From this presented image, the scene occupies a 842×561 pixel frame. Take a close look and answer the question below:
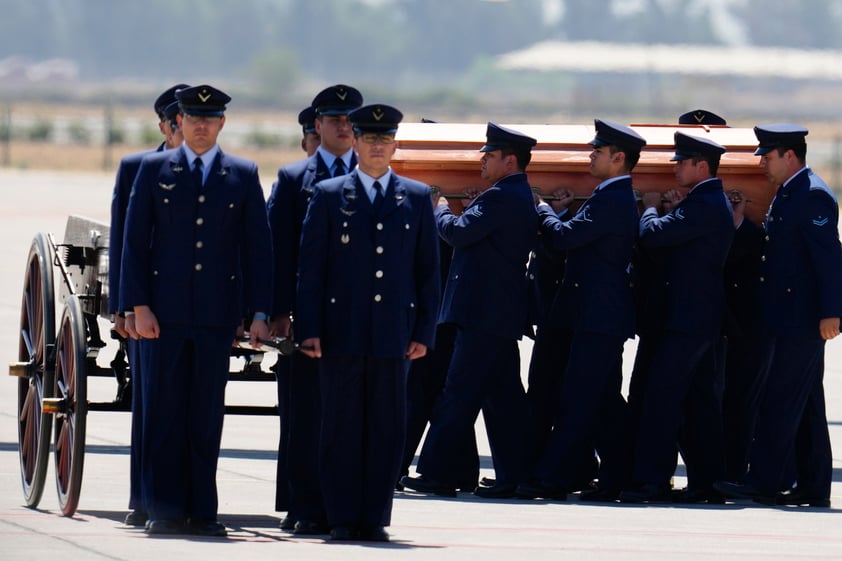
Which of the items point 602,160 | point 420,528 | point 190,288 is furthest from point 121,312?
point 602,160

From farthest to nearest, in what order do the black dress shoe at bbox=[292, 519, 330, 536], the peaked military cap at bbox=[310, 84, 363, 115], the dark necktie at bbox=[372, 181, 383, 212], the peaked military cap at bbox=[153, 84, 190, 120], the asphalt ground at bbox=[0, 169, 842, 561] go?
the peaked military cap at bbox=[153, 84, 190, 120]
the peaked military cap at bbox=[310, 84, 363, 115]
the black dress shoe at bbox=[292, 519, 330, 536]
the dark necktie at bbox=[372, 181, 383, 212]
the asphalt ground at bbox=[0, 169, 842, 561]

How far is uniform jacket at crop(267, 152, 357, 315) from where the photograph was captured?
24.6ft

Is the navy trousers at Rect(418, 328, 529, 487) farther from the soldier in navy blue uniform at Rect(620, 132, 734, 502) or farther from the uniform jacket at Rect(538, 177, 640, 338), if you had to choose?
the soldier in navy blue uniform at Rect(620, 132, 734, 502)

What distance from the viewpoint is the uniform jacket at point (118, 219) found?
7.38 m

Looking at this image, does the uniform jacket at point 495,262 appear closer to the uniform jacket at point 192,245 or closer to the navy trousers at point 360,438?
the navy trousers at point 360,438

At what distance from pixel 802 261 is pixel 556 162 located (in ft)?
4.08

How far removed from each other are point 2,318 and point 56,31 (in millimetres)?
169103

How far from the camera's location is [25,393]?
8594 millimetres

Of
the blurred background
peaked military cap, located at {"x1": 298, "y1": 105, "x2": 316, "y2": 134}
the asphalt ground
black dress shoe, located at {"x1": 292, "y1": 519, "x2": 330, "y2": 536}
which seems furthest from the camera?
the blurred background

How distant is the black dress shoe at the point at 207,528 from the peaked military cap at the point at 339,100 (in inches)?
67.5

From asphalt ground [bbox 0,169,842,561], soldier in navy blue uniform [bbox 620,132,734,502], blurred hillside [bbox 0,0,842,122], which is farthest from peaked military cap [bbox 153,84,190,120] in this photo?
blurred hillside [bbox 0,0,842,122]

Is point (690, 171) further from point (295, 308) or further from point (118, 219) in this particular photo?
point (118, 219)

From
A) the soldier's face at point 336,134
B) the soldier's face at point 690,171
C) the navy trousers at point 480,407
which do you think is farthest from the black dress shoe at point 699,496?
the soldier's face at point 336,134

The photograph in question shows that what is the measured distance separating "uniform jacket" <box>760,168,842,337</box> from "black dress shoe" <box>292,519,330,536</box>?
8.34 ft
